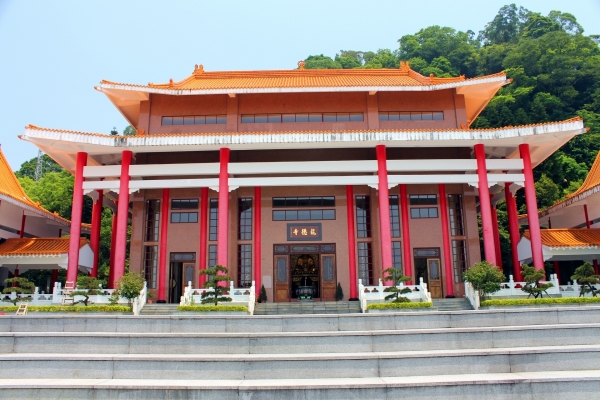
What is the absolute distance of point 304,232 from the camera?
2167cm

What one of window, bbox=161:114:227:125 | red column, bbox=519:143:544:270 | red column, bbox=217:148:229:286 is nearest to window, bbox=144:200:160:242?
window, bbox=161:114:227:125

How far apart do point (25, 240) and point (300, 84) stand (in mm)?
13089

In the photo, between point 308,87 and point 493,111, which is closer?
point 308,87

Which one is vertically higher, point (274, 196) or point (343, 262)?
point (274, 196)

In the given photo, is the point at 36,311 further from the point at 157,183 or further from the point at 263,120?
the point at 263,120

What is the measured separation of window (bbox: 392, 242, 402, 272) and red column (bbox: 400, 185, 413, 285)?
0.61 ft

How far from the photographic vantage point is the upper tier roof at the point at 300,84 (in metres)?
21.0

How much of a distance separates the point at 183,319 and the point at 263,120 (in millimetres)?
11212

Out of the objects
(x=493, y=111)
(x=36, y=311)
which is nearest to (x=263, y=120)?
(x=36, y=311)

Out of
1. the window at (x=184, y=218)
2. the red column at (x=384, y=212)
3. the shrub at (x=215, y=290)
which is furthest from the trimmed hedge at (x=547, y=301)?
the window at (x=184, y=218)

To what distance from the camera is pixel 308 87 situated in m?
21.1

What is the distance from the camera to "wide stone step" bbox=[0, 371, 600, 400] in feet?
28.2

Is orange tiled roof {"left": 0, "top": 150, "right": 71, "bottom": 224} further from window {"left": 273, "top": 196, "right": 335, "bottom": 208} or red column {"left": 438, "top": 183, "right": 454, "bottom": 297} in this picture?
red column {"left": 438, "top": 183, "right": 454, "bottom": 297}

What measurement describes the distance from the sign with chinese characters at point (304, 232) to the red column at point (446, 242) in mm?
5067
